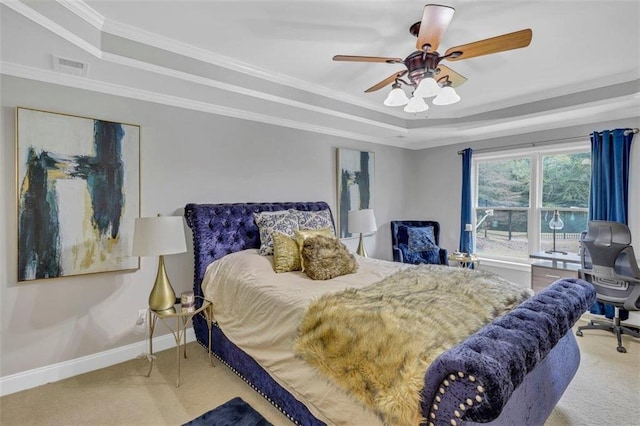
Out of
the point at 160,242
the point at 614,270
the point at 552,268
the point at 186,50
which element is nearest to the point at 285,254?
the point at 160,242

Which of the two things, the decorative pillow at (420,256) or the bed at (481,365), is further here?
the decorative pillow at (420,256)

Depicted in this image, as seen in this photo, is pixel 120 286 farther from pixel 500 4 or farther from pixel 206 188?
pixel 500 4

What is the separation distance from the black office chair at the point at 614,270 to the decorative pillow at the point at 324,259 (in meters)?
2.54

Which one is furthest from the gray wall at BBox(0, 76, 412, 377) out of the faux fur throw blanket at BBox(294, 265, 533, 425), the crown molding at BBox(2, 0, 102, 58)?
the faux fur throw blanket at BBox(294, 265, 533, 425)

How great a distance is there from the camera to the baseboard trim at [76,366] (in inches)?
90.6

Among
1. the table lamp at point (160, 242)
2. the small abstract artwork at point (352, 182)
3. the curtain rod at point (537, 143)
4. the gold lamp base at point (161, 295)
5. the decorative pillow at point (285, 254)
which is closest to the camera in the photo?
the table lamp at point (160, 242)

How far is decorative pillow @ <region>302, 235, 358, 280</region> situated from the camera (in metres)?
2.57

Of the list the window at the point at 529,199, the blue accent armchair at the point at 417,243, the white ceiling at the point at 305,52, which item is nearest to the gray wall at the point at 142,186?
the white ceiling at the point at 305,52

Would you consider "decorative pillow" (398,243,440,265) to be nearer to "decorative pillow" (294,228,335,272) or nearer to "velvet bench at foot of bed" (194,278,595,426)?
"decorative pillow" (294,228,335,272)

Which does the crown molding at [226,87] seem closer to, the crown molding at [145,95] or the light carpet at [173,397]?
the crown molding at [145,95]

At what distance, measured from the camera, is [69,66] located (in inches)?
89.3

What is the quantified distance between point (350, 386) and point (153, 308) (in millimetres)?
1781

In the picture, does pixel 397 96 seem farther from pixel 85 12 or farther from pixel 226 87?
pixel 85 12

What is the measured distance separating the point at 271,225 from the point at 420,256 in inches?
100
